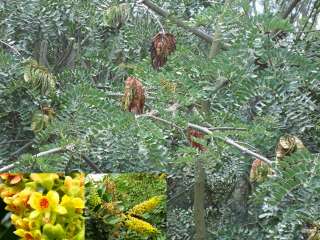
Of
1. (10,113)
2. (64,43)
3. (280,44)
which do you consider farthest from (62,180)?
(64,43)

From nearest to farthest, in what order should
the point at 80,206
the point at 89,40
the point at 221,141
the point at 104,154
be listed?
the point at 80,206 → the point at 221,141 → the point at 104,154 → the point at 89,40

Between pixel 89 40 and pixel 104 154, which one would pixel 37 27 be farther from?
pixel 104 154

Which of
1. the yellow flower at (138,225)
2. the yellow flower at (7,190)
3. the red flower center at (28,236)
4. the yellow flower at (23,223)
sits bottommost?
the yellow flower at (138,225)

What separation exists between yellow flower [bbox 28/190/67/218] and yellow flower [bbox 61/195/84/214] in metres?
0.02

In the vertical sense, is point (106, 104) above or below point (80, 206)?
above

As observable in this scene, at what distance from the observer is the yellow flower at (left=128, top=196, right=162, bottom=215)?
159cm

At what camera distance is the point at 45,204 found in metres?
1.34

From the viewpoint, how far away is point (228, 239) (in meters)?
2.26

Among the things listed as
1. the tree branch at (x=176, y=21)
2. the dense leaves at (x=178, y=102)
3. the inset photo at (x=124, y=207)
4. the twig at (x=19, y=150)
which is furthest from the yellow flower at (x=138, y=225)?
the tree branch at (x=176, y=21)

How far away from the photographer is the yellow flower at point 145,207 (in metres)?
1.59

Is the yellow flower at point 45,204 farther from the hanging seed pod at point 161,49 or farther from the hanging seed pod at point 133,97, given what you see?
the hanging seed pod at point 161,49

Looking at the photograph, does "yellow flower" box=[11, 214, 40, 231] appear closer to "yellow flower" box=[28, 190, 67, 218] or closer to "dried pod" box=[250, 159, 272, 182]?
"yellow flower" box=[28, 190, 67, 218]

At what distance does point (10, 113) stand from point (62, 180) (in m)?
0.85

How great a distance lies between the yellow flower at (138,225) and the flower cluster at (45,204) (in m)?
0.18
